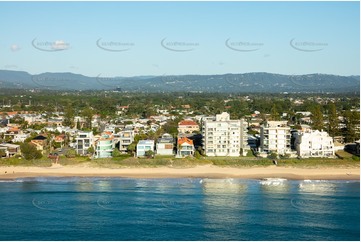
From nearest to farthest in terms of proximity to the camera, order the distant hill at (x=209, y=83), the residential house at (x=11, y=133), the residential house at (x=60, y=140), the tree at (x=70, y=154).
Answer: the tree at (x=70, y=154) → the residential house at (x=60, y=140) → the residential house at (x=11, y=133) → the distant hill at (x=209, y=83)

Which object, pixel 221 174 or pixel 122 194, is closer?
pixel 122 194

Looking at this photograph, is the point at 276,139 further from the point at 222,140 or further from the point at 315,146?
the point at 222,140

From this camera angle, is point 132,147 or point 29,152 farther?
point 132,147

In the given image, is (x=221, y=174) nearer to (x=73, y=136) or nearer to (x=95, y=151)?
(x=95, y=151)

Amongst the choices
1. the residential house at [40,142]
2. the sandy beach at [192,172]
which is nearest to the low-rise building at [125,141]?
the residential house at [40,142]

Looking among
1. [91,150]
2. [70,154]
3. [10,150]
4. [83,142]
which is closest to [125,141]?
[83,142]

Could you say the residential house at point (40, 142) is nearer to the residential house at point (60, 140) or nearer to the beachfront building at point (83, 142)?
the residential house at point (60, 140)

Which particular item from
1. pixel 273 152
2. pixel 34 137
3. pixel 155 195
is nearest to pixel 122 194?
pixel 155 195
